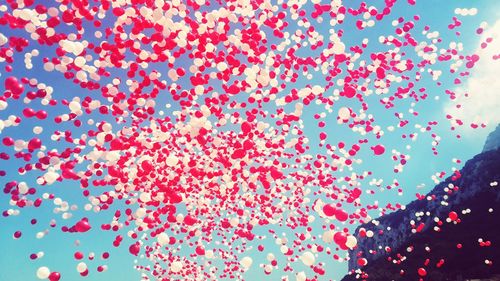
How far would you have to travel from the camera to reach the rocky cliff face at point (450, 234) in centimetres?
3700

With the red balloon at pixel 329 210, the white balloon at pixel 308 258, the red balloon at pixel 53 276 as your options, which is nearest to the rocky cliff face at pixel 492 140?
the red balloon at pixel 329 210

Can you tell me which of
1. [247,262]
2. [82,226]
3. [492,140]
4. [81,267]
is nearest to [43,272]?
[81,267]

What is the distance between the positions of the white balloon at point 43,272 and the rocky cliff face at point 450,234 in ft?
96.4

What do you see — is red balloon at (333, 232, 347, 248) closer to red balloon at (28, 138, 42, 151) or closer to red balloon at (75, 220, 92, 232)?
red balloon at (75, 220, 92, 232)

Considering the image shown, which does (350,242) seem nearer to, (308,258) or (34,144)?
(308,258)

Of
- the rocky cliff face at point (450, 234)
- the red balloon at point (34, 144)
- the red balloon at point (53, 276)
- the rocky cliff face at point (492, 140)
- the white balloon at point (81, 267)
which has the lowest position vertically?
the red balloon at point (53, 276)

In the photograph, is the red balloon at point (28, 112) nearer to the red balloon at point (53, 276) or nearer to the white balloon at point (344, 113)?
the red balloon at point (53, 276)

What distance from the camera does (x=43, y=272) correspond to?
6680 mm

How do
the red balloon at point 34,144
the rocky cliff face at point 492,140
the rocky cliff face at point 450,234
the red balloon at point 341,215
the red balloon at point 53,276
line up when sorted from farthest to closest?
1. the rocky cliff face at point 492,140
2. the rocky cliff face at point 450,234
3. the red balloon at point 341,215
4. the red balloon at point 34,144
5. the red balloon at point 53,276

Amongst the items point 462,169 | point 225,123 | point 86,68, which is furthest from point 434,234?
point 86,68

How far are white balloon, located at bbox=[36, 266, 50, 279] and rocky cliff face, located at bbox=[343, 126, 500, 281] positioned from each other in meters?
29.4

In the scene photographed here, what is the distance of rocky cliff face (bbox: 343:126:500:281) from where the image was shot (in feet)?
121

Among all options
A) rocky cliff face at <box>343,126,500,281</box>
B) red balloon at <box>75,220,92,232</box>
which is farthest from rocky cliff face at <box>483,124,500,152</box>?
red balloon at <box>75,220,92,232</box>

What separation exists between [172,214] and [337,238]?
4.43 meters
